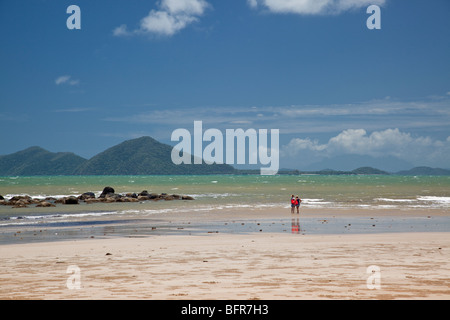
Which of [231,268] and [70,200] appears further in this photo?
[70,200]

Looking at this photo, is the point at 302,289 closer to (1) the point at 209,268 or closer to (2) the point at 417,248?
(1) the point at 209,268

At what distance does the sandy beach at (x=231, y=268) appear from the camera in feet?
31.6

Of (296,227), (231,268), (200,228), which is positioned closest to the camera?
(231,268)

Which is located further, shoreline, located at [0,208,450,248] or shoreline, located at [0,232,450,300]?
shoreline, located at [0,208,450,248]

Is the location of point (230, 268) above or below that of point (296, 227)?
above

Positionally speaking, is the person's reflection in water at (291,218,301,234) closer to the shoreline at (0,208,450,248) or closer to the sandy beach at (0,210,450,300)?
the shoreline at (0,208,450,248)

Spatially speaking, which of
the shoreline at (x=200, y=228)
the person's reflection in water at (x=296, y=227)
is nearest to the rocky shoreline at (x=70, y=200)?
the shoreline at (x=200, y=228)

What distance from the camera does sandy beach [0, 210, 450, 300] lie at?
31.6 feet

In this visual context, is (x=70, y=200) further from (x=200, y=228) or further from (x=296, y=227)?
(x=296, y=227)

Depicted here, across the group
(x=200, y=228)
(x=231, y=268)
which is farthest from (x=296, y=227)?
(x=231, y=268)

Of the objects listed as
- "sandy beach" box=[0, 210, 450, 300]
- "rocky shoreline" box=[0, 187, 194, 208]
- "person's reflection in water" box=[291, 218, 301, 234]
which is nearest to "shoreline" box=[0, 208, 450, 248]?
"person's reflection in water" box=[291, 218, 301, 234]

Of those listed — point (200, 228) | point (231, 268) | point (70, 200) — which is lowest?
point (200, 228)

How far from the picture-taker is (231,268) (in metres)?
12.7
